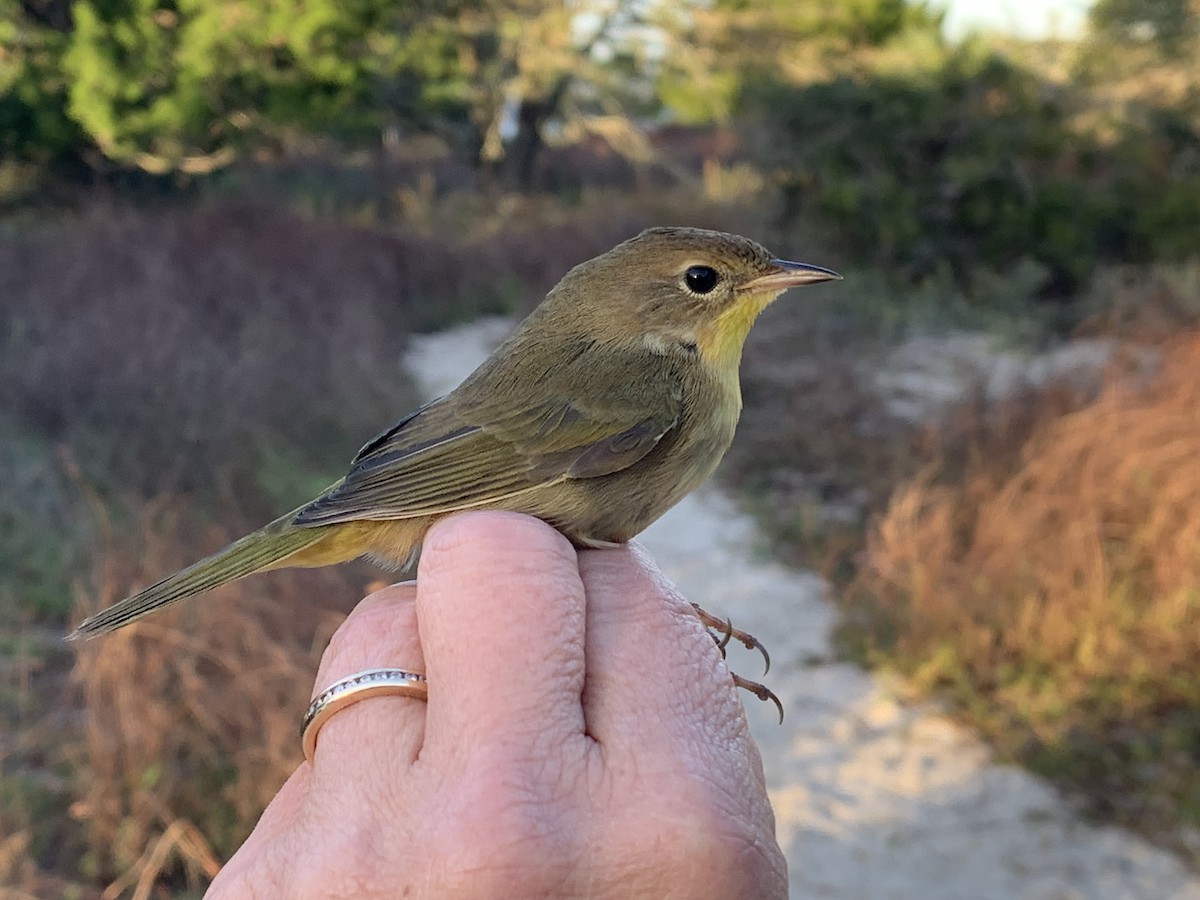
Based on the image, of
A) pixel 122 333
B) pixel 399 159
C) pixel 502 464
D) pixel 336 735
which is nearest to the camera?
pixel 336 735

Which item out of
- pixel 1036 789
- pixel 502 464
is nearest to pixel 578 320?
pixel 502 464

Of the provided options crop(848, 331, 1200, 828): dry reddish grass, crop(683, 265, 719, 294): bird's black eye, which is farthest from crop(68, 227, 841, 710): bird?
crop(848, 331, 1200, 828): dry reddish grass

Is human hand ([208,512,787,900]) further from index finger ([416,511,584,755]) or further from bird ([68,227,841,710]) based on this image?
bird ([68,227,841,710])

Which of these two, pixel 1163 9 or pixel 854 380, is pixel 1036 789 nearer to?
pixel 854 380

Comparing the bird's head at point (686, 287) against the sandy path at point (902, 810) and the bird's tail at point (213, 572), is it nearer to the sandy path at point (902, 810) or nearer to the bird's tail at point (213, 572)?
the bird's tail at point (213, 572)

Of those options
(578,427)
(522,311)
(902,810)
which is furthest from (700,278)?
(522,311)

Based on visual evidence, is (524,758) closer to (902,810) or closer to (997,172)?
(902,810)
